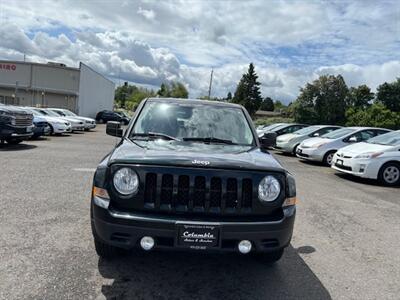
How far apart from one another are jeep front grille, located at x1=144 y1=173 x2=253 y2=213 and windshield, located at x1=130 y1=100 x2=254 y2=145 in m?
1.14

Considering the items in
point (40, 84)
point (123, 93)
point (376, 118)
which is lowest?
point (376, 118)

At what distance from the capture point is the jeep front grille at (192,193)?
3480 mm

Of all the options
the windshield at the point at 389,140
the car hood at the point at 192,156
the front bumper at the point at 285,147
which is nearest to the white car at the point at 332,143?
the windshield at the point at 389,140

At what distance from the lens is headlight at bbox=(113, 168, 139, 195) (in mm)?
3513

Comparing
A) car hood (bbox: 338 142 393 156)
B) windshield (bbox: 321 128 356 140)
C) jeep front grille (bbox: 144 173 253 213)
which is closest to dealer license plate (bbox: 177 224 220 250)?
jeep front grille (bbox: 144 173 253 213)

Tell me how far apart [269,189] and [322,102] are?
6159 centimetres

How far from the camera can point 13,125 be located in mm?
13469

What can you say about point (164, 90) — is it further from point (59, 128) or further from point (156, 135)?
point (156, 135)

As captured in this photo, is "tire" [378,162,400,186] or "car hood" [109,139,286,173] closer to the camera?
"car hood" [109,139,286,173]

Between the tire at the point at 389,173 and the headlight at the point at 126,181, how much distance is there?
845 centimetres

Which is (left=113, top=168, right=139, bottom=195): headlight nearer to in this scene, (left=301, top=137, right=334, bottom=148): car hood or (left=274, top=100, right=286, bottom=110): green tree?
(left=301, top=137, right=334, bottom=148): car hood

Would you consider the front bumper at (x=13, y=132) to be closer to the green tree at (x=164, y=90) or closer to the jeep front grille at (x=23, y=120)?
the jeep front grille at (x=23, y=120)

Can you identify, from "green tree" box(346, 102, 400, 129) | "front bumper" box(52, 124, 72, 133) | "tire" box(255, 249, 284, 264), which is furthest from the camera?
"green tree" box(346, 102, 400, 129)

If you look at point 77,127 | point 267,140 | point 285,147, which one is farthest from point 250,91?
point 267,140
